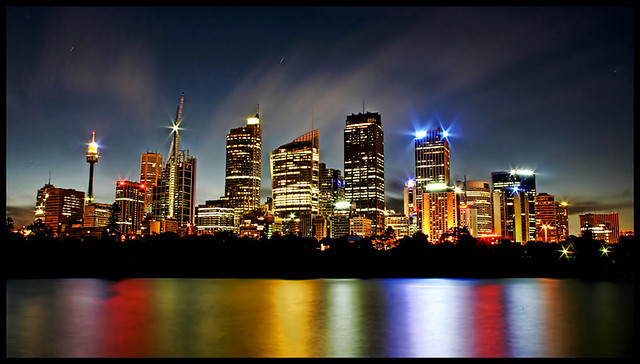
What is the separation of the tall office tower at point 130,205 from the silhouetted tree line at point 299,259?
12435cm

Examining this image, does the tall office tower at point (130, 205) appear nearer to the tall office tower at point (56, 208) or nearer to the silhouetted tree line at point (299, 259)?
the tall office tower at point (56, 208)

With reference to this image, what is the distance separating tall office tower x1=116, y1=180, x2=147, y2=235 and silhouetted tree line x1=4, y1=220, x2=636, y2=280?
408 feet

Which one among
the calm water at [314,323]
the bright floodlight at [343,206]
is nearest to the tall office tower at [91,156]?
the bright floodlight at [343,206]

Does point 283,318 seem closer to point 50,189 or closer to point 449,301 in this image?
point 449,301

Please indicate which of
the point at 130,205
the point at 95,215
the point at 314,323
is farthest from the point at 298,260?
the point at 130,205

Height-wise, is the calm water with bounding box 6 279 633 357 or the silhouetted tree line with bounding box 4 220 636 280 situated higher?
the silhouetted tree line with bounding box 4 220 636 280

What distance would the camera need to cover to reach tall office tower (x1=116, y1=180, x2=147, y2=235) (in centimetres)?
18750

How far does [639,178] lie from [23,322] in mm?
25220

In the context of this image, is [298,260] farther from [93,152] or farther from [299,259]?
[93,152]

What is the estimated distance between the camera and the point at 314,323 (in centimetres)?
2372

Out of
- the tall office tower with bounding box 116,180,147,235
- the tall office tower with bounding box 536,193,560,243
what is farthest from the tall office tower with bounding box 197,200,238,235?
the tall office tower with bounding box 536,193,560,243

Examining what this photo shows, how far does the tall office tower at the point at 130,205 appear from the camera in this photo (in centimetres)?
18750

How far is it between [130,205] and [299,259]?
471 ft

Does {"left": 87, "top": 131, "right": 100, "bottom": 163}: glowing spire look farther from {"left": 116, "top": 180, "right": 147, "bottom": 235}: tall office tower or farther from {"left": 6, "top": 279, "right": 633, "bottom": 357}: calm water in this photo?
{"left": 6, "top": 279, "right": 633, "bottom": 357}: calm water
